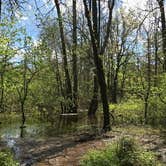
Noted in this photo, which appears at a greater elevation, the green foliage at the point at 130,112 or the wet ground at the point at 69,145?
the green foliage at the point at 130,112

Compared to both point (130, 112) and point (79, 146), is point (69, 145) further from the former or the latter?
point (130, 112)

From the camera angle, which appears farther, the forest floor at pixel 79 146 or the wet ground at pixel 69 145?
the wet ground at pixel 69 145

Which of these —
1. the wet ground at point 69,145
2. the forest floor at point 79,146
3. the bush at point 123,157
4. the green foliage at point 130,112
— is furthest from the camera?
the green foliage at point 130,112

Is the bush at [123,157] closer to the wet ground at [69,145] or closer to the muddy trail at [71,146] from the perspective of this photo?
the muddy trail at [71,146]

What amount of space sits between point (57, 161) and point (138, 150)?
2.37 m

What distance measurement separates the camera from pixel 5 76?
18859 mm

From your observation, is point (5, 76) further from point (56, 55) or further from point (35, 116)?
point (56, 55)

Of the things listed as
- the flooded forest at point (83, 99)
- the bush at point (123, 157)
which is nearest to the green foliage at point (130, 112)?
the flooded forest at point (83, 99)

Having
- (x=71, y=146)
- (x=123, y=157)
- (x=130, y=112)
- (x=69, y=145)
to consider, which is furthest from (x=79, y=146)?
(x=130, y=112)

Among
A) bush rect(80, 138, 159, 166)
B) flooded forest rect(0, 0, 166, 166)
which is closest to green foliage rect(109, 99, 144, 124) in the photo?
flooded forest rect(0, 0, 166, 166)

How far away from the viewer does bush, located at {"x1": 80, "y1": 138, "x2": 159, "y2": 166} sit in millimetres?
7656

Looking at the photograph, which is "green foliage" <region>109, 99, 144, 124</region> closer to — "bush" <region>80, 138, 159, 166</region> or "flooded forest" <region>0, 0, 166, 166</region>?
"flooded forest" <region>0, 0, 166, 166</region>

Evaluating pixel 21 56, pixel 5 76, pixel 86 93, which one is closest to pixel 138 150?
pixel 5 76

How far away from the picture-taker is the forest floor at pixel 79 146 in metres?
9.42
